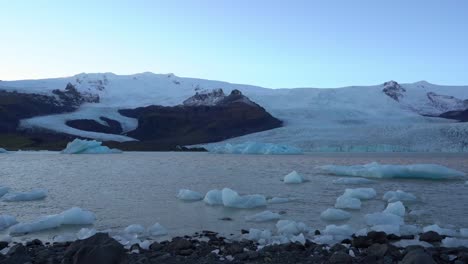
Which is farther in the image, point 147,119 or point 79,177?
point 147,119

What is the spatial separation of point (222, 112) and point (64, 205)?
87.0 meters

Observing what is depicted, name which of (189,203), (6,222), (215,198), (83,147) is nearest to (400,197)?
(215,198)

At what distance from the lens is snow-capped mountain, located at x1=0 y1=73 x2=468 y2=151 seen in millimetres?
48375

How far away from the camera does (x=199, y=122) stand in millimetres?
94438

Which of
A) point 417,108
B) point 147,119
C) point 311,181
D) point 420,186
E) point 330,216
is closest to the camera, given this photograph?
point 330,216

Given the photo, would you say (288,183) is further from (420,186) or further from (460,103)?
(460,103)

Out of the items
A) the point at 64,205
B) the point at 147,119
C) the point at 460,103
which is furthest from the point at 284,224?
the point at 460,103

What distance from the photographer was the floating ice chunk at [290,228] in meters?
9.24

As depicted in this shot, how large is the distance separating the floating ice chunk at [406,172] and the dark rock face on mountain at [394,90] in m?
96.4

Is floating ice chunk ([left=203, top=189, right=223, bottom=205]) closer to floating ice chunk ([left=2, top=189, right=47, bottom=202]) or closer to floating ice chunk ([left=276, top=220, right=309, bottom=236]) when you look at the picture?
floating ice chunk ([left=276, top=220, right=309, bottom=236])

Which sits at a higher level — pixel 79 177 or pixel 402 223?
pixel 402 223

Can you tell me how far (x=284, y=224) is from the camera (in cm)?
960

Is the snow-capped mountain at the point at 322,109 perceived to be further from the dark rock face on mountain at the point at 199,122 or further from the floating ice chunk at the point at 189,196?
the floating ice chunk at the point at 189,196

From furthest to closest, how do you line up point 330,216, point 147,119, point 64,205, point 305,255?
1. point 147,119
2. point 64,205
3. point 330,216
4. point 305,255
